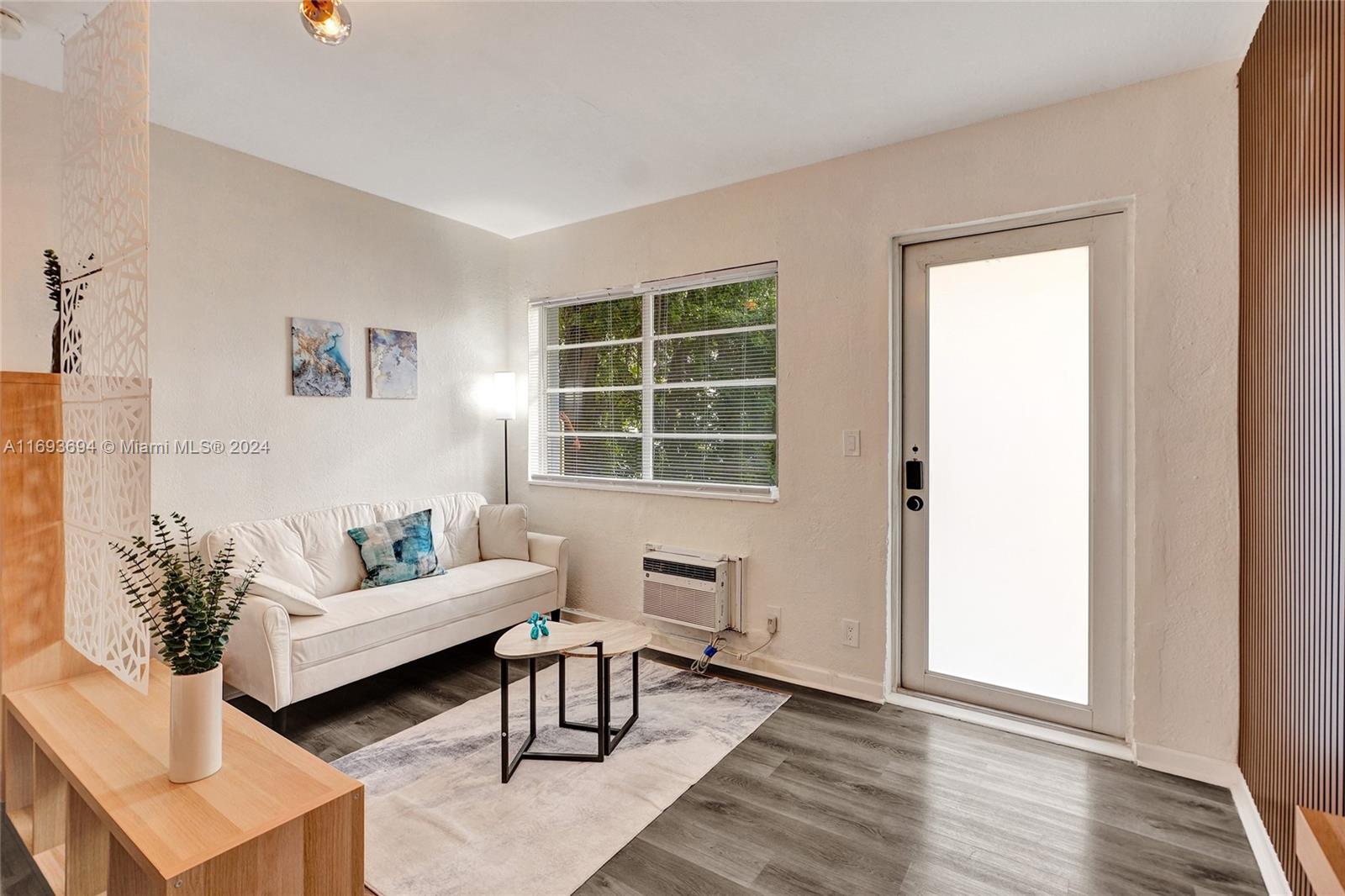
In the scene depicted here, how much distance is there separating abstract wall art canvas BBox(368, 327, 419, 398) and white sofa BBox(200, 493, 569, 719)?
0.66m

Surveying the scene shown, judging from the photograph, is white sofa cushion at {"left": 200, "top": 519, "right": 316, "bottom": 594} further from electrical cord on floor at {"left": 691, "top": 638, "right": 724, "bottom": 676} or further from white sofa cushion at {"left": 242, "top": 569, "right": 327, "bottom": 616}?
electrical cord on floor at {"left": 691, "top": 638, "right": 724, "bottom": 676}

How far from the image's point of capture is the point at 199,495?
9.92ft

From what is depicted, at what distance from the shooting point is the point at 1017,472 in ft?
9.38

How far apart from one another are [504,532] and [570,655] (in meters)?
1.76

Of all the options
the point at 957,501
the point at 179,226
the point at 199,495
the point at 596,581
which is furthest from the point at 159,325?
the point at 957,501

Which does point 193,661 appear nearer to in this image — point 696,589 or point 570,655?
point 570,655

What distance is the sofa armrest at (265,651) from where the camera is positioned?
2.54m

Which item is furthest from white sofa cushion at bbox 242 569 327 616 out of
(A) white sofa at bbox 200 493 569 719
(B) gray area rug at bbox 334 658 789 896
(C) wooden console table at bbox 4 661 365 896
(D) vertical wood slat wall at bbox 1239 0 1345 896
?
(D) vertical wood slat wall at bbox 1239 0 1345 896

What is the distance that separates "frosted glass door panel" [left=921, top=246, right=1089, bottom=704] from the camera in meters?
2.72

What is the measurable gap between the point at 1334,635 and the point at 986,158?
212 cm

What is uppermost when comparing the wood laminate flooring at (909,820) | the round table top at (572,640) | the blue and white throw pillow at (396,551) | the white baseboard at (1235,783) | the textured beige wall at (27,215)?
the textured beige wall at (27,215)

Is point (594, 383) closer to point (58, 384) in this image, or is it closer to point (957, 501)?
point (957, 501)

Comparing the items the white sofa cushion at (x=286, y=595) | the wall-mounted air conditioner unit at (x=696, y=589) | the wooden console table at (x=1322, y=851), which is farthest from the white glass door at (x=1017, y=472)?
the white sofa cushion at (x=286, y=595)

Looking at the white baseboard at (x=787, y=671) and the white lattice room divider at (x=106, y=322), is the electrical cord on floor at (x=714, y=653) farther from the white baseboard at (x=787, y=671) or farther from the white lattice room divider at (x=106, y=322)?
the white lattice room divider at (x=106, y=322)
